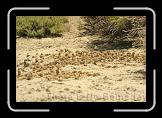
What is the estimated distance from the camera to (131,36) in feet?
16.1

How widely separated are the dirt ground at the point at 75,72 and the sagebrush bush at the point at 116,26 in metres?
0.17

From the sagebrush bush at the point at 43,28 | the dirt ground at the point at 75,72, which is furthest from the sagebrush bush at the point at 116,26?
the sagebrush bush at the point at 43,28

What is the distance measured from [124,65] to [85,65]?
378mm

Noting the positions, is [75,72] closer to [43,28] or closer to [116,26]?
[116,26]

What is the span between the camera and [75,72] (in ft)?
14.1

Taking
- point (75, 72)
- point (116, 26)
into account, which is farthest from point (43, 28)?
point (75, 72)

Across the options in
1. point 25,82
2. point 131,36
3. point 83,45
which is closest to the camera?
point 25,82

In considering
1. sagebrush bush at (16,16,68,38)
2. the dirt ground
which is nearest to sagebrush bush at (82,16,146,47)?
the dirt ground

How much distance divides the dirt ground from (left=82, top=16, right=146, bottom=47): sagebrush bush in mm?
172

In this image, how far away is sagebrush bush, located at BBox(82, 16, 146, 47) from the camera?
475cm

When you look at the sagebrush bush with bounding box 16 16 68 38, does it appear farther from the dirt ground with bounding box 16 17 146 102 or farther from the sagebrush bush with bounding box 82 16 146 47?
the sagebrush bush with bounding box 82 16 146 47
